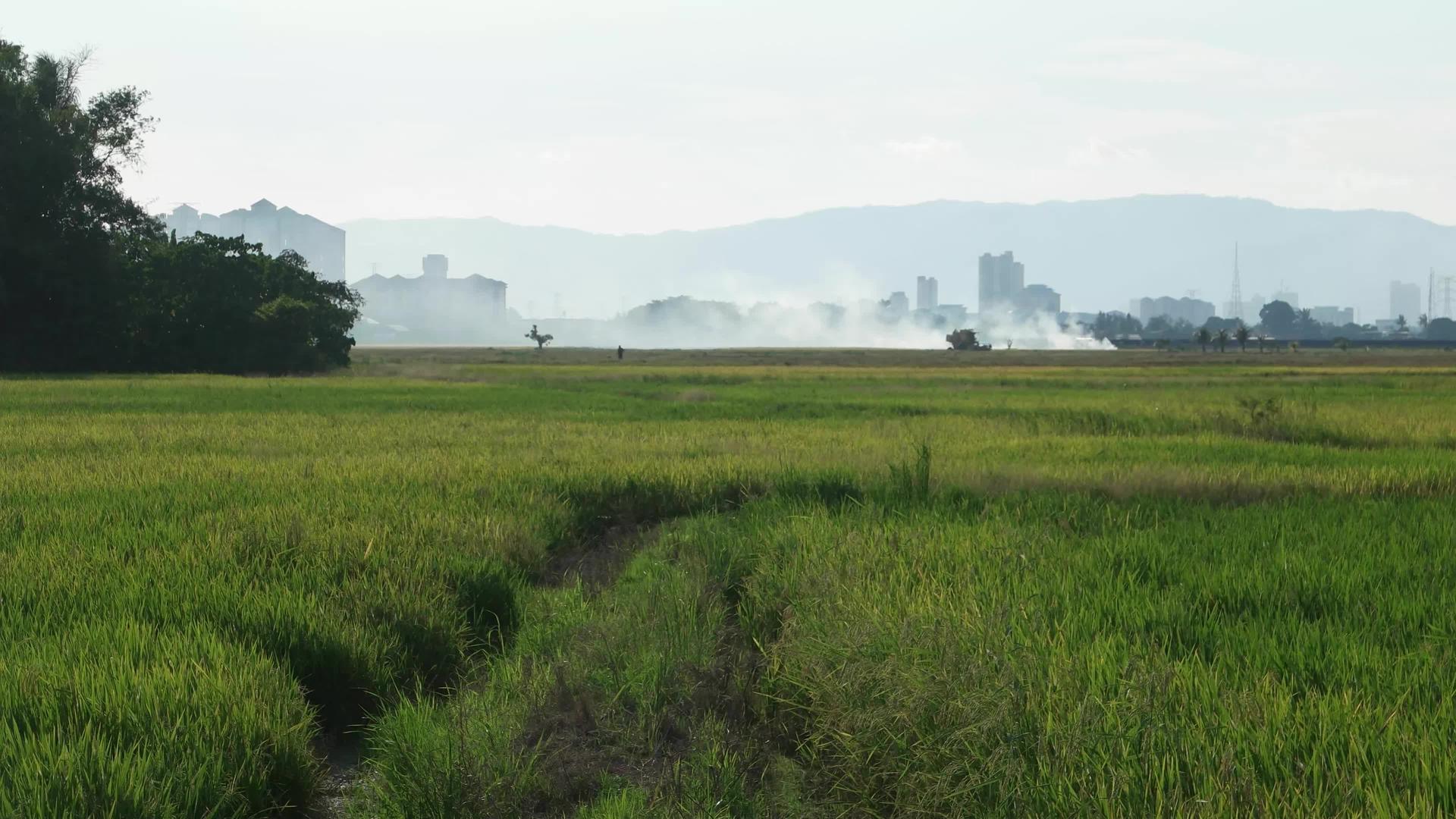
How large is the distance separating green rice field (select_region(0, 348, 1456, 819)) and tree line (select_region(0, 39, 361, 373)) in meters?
30.8

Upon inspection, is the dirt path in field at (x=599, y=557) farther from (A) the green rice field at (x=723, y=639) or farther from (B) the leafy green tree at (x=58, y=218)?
(B) the leafy green tree at (x=58, y=218)

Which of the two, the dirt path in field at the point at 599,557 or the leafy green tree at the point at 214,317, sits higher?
the leafy green tree at the point at 214,317

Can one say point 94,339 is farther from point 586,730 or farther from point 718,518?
point 586,730

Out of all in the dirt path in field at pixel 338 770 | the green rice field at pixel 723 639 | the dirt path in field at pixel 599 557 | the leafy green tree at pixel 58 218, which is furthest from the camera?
the leafy green tree at pixel 58 218

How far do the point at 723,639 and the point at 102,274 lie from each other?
40.9 metres

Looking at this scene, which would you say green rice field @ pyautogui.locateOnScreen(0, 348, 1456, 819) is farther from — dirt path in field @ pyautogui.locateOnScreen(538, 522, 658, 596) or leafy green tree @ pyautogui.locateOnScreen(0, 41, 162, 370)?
leafy green tree @ pyautogui.locateOnScreen(0, 41, 162, 370)

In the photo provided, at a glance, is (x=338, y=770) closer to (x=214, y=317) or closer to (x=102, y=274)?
(x=102, y=274)

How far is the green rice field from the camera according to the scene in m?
3.78

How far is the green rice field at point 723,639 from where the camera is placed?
378 centimetres

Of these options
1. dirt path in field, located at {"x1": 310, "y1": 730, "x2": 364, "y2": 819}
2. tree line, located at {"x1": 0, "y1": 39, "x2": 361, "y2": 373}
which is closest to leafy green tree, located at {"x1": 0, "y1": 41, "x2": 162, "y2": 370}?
tree line, located at {"x1": 0, "y1": 39, "x2": 361, "y2": 373}

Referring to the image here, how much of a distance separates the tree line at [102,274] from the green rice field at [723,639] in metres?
30.8

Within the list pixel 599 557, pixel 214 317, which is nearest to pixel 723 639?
pixel 599 557

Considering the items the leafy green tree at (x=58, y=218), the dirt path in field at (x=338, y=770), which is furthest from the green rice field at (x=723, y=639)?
A: the leafy green tree at (x=58, y=218)

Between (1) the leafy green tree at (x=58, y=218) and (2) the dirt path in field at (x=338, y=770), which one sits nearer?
(2) the dirt path in field at (x=338, y=770)
